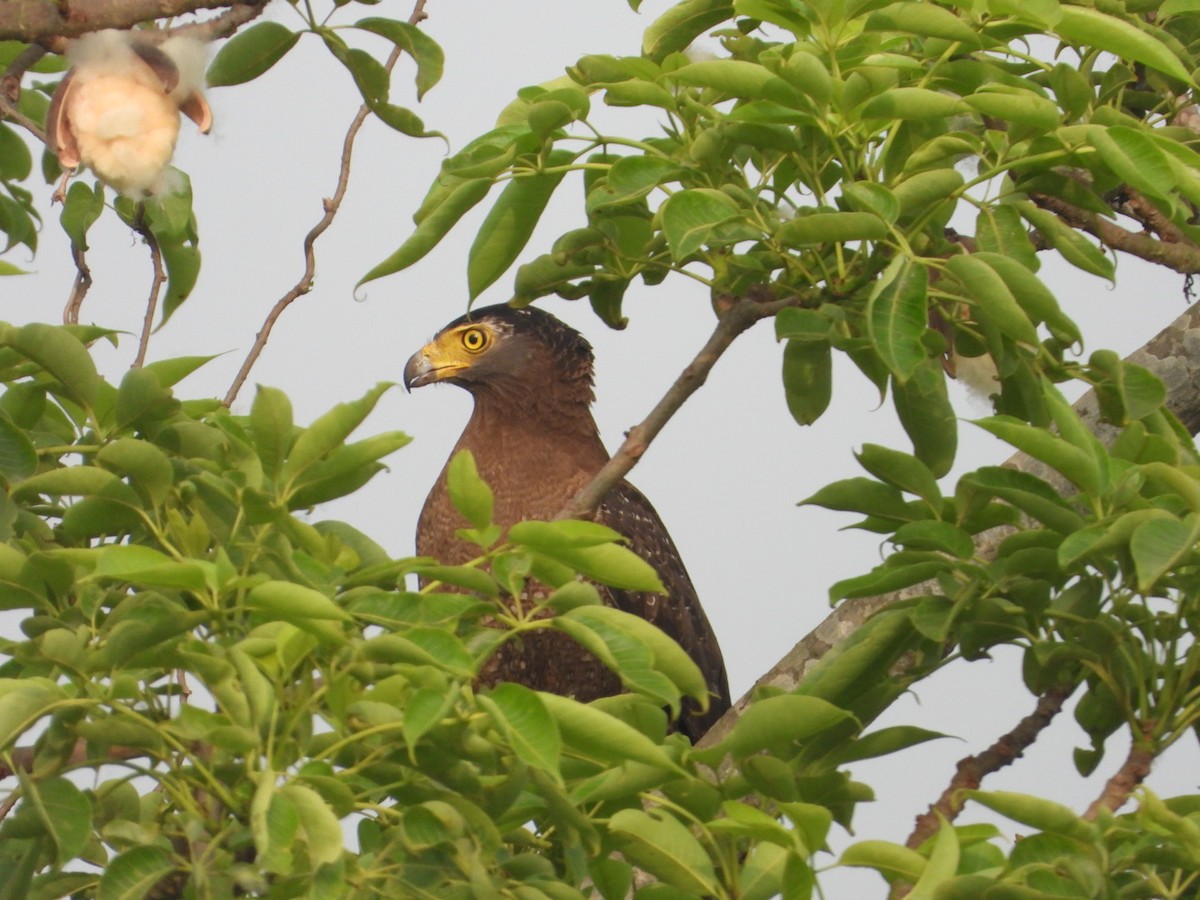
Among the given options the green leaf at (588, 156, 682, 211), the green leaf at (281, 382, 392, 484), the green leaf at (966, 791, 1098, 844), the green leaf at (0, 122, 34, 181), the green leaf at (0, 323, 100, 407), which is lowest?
the green leaf at (966, 791, 1098, 844)

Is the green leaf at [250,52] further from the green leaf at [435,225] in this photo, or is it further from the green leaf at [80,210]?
the green leaf at [80,210]

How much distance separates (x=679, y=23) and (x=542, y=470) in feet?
7.79

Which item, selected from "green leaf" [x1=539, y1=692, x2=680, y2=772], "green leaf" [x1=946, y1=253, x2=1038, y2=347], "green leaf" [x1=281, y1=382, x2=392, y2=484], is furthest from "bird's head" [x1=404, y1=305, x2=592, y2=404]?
"green leaf" [x1=539, y1=692, x2=680, y2=772]

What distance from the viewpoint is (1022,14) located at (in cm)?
260

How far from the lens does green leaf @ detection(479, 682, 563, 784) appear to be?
2.01m

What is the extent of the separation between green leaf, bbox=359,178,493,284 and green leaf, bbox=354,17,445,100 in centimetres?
19

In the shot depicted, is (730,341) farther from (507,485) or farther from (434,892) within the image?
(507,485)

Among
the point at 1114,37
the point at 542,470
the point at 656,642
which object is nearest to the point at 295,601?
the point at 656,642

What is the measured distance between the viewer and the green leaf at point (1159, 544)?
2242 mm

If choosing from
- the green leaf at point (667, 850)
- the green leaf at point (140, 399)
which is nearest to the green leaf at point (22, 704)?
the green leaf at point (140, 399)

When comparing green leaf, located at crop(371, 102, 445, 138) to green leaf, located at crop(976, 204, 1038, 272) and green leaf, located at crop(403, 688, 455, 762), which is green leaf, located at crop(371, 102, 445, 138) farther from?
green leaf, located at crop(403, 688, 455, 762)

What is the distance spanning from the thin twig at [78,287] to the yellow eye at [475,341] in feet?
5.88

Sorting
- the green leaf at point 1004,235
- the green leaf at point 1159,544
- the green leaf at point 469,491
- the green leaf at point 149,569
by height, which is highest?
the green leaf at point 1004,235

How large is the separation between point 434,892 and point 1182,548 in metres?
1.09
